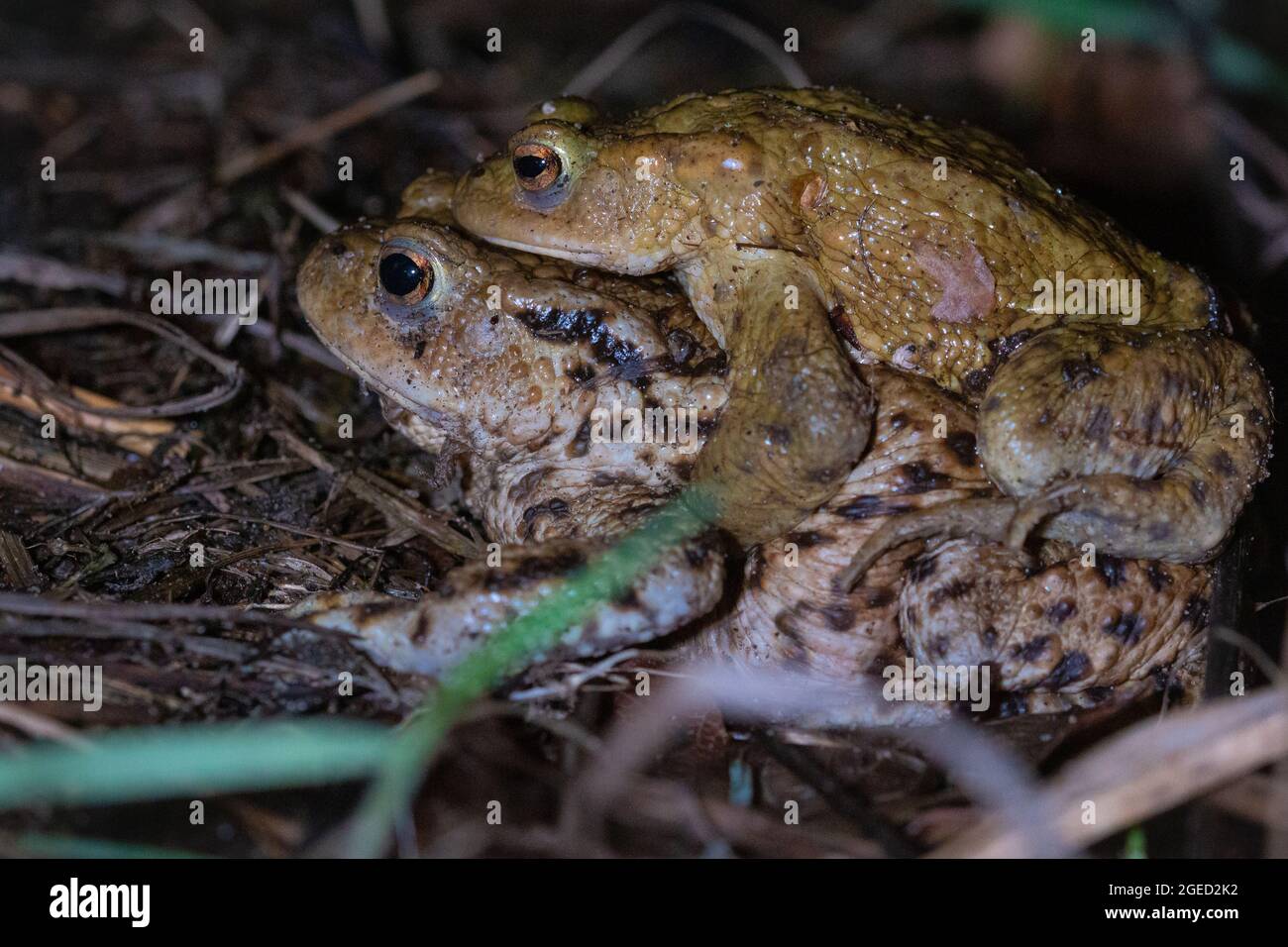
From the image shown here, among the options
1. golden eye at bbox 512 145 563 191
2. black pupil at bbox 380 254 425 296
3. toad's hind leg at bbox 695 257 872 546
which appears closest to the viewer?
toad's hind leg at bbox 695 257 872 546

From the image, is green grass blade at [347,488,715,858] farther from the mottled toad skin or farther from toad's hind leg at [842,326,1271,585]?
toad's hind leg at [842,326,1271,585]

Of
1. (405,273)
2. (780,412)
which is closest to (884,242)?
(780,412)

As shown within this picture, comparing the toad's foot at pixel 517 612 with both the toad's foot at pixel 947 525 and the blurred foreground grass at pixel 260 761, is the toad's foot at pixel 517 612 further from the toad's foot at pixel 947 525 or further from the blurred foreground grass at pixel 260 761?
the toad's foot at pixel 947 525

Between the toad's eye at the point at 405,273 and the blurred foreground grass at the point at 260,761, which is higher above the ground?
the toad's eye at the point at 405,273

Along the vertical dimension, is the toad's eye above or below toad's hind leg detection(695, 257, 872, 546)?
above

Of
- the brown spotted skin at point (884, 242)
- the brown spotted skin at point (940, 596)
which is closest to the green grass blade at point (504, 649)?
the brown spotted skin at point (940, 596)

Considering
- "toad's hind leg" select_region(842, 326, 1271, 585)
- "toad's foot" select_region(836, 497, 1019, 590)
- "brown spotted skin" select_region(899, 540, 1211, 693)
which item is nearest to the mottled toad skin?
"brown spotted skin" select_region(899, 540, 1211, 693)

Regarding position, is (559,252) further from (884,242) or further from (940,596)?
(940,596)
